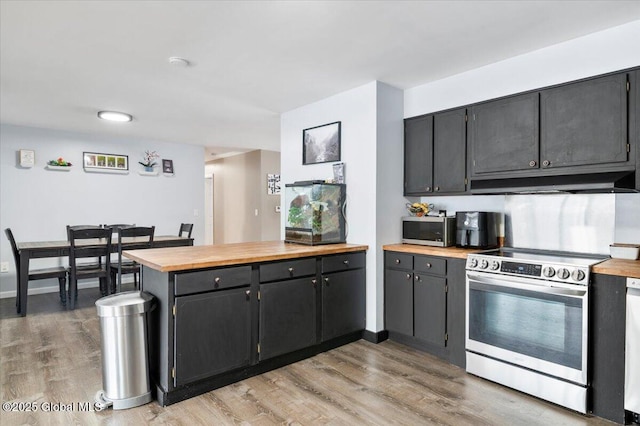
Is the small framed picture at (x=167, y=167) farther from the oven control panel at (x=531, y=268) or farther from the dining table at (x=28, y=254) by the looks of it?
the oven control panel at (x=531, y=268)

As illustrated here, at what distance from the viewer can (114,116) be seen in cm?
469

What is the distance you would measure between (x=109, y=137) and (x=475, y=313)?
236 inches

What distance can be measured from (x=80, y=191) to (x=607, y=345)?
6.61 m

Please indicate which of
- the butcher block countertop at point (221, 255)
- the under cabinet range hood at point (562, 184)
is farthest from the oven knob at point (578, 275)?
the butcher block countertop at point (221, 255)

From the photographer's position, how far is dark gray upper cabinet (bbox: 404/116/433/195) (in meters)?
3.56

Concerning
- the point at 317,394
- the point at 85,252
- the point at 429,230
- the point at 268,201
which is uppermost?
the point at 268,201

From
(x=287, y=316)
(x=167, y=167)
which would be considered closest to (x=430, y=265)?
(x=287, y=316)

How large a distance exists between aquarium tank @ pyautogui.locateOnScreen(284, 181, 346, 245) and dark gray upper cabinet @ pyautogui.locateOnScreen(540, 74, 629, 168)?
175 centimetres

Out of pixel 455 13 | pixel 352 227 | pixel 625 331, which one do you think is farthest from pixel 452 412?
pixel 455 13

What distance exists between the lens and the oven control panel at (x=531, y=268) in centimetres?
228

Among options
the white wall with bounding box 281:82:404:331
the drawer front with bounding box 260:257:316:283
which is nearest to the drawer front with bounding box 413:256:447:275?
the white wall with bounding box 281:82:404:331

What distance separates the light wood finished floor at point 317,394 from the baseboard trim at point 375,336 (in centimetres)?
10

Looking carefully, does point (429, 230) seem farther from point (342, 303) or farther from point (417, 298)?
point (342, 303)

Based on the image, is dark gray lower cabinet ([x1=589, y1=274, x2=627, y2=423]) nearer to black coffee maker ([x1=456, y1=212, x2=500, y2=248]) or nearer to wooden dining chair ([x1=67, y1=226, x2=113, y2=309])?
black coffee maker ([x1=456, y1=212, x2=500, y2=248])
